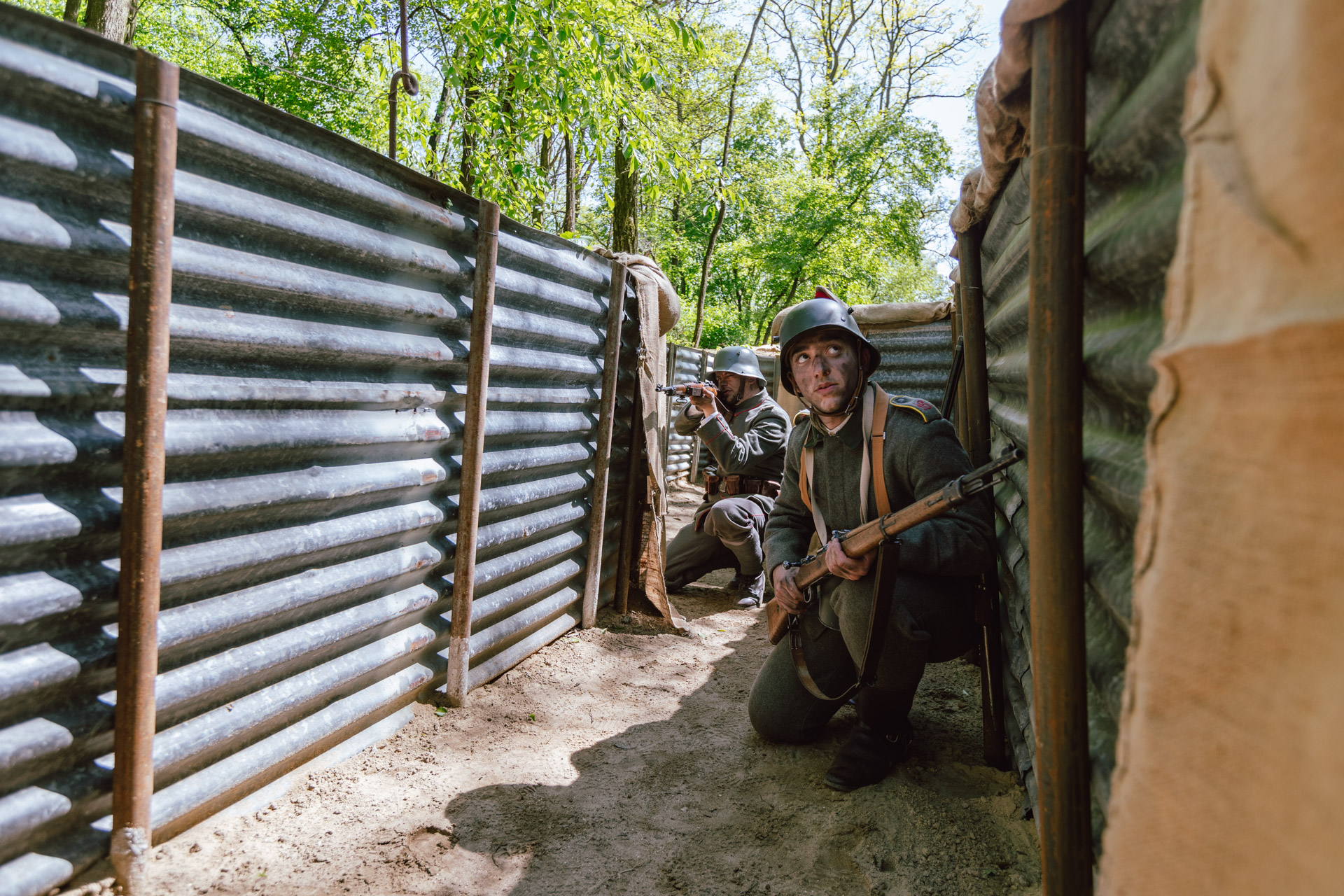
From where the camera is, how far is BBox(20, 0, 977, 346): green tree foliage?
350 inches

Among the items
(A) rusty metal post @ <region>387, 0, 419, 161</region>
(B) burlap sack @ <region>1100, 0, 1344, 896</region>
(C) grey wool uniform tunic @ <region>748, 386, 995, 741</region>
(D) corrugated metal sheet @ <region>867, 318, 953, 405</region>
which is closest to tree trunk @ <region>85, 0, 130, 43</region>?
(A) rusty metal post @ <region>387, 0, 419, 161</region>

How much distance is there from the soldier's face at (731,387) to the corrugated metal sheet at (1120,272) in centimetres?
465

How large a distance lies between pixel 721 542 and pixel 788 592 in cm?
254

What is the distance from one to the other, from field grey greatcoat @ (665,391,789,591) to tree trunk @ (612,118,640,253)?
20.0ft

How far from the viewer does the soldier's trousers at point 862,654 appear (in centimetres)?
290

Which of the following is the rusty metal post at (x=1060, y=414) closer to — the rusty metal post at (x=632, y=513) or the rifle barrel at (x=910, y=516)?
the rifle barrel at (x=910, y=516)

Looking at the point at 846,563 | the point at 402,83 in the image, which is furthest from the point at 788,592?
the point at 402,83

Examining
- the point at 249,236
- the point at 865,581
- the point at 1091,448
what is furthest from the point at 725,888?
the point at 249,236

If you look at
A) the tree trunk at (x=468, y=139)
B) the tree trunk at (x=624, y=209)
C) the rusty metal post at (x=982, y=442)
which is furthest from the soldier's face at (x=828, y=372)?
the tree trunk at (x=624, y=209)

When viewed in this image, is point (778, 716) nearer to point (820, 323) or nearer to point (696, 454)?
point (820, 323)

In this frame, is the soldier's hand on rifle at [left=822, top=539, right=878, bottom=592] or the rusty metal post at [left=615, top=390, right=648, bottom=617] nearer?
the soldier's hand on rifle at [left=822, top=539, right=878, bottom=592]

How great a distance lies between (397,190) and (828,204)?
68.8ft

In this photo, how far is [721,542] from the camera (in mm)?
5844

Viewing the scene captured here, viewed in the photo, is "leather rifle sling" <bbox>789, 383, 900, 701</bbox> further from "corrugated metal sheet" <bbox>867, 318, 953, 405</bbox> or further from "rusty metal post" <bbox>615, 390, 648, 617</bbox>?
"corrugated metal sheet" <bbox>867, 318, 953, 405</bbox>
